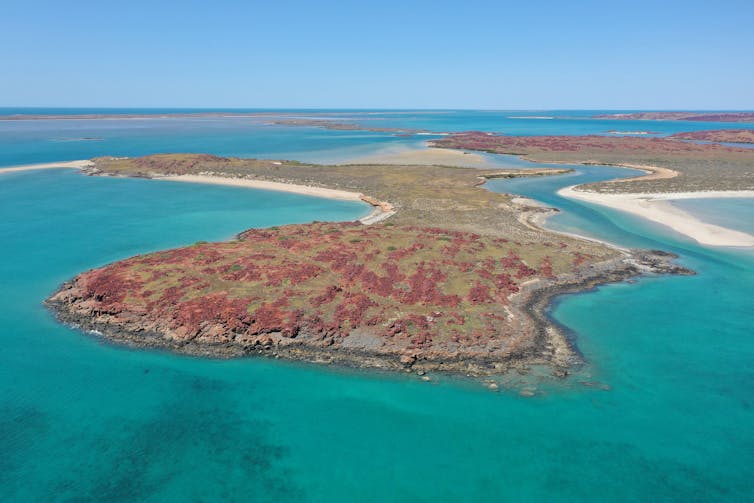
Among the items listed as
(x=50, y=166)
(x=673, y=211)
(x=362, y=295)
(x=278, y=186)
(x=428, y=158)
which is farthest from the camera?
(x=428, y=158)

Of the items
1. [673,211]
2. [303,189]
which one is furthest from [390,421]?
[303,189]

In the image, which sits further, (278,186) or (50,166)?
(50,166)

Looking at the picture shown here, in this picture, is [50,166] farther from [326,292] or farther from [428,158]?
[326,292]

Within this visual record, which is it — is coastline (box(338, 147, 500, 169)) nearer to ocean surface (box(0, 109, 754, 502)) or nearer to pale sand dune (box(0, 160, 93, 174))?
pale sand dune (box(0, 160, 93, 174))

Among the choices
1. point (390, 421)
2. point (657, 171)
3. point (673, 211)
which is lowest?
point (390, 421)

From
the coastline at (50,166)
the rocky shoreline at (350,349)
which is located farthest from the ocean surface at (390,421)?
the coastline at (50,166)

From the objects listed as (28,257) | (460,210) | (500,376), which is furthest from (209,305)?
(460,210)
